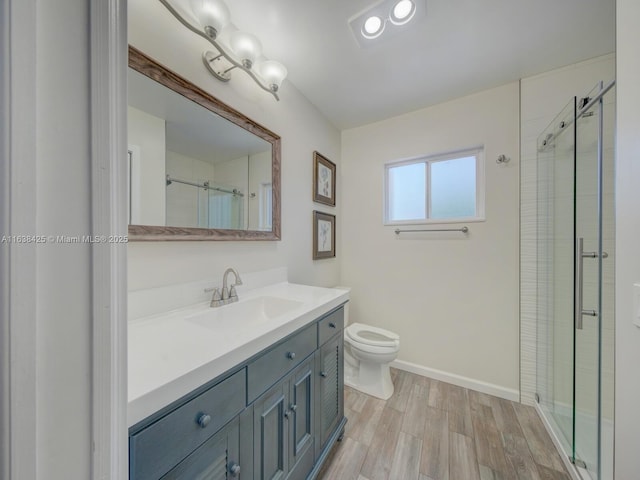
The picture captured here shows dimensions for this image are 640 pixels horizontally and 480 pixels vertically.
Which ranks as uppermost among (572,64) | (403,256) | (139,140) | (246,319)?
(572,64)

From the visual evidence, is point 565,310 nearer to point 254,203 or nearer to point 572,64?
point 572,64

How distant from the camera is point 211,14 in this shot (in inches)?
42.1

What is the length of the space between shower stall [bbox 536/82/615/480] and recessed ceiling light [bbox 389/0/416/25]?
998 millimetres

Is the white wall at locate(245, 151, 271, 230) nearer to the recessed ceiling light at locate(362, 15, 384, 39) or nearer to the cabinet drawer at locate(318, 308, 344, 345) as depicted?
the cabinet drawer at locate(318, 308, 344, 345)

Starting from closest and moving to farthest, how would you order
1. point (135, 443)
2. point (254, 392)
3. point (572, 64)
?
point (135, 443), point (254, 392), point (572, 64)

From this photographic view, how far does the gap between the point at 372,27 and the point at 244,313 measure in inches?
65.6

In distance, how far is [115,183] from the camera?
0.36 meters

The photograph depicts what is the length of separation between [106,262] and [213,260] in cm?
93

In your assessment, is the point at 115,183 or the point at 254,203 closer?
the point at 115,183

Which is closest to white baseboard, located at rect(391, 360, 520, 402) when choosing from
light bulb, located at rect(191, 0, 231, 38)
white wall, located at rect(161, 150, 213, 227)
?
white wall, located at rect(161, 150, 213, 227)

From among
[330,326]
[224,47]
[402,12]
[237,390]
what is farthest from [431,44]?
[237,390]

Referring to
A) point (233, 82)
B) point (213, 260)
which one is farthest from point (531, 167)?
point (213, 260)

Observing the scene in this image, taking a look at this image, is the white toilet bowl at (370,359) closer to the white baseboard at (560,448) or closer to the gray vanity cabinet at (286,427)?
the gray vanity cabinet at (286,427)

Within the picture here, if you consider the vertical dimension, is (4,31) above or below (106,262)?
above
